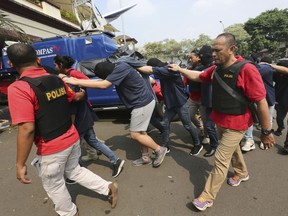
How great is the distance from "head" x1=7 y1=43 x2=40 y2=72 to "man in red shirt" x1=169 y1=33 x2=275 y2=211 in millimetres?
1728

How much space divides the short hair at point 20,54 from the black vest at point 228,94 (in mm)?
1819

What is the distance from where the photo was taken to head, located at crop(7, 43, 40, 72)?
1.97 m

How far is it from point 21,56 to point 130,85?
1.48 metres

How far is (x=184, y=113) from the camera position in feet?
12.7

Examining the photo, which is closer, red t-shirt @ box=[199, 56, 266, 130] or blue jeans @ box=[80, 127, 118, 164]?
red t-shirt @ box=[199, 56, 266, 130]

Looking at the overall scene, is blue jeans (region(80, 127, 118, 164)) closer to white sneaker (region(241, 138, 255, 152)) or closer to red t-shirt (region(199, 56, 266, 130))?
red t-shirt (region(199, 56, 266, 130))

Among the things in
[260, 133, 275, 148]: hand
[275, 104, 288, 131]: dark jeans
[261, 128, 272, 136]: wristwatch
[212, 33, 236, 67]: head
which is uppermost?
[212, 33, 236, 67]: head

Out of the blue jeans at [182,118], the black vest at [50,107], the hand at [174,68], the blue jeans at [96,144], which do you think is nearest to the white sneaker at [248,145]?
the blue jeans at [182,118]

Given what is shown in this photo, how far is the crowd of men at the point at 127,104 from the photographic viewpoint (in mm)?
1990

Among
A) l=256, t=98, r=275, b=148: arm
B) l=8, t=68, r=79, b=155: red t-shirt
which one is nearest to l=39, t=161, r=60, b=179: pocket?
l=8, t=68, r=79, b=155: red t-shirt

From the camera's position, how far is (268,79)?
418cm

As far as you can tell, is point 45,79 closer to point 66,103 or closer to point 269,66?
point 66,103

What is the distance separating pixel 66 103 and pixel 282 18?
56.7 metres

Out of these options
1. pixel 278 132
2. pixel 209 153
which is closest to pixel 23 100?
pixel 209 153
